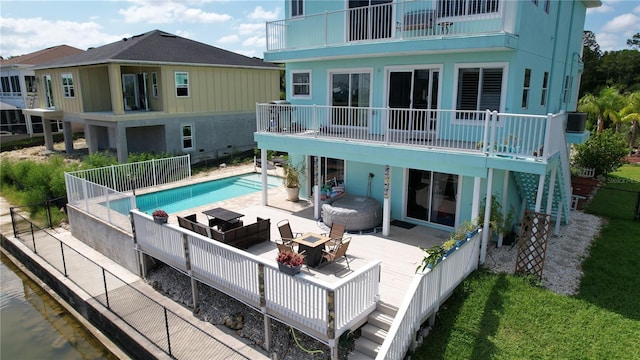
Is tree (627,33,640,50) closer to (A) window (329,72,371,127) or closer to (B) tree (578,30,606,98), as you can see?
(B) tree (578,30,606,98)

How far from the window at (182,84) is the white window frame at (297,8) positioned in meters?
11.6

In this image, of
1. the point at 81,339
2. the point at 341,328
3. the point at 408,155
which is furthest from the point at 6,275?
the point at 408,155

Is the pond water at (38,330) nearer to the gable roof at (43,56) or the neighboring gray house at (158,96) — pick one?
the neighboring gray house at (158,96)

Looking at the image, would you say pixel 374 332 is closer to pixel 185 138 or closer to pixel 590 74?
pixel 185 138

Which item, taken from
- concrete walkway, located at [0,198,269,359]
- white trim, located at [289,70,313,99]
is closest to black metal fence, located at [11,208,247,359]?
concrete walkway, located at [0,198,269,359]

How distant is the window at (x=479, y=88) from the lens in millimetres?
11531

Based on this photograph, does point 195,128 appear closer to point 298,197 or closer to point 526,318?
point 298,197

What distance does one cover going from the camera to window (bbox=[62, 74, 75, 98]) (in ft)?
85.3

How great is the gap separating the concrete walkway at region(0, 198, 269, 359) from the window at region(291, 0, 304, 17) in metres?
11.1

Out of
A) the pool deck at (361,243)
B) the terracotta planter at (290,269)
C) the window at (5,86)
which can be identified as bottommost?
the pool deck at (361,243)

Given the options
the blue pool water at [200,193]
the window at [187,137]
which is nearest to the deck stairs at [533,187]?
the blue pool water at [200,193]

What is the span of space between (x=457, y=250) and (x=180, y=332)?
6.63m

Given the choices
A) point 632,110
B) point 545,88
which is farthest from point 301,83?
point 632,110

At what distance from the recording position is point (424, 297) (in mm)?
7863
